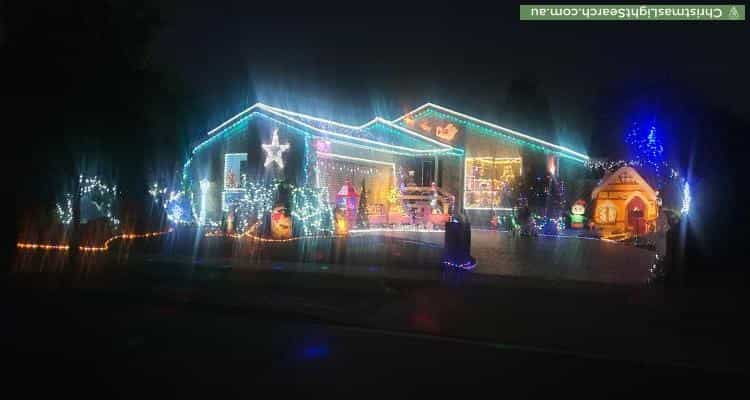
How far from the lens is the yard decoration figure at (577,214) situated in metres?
24.7

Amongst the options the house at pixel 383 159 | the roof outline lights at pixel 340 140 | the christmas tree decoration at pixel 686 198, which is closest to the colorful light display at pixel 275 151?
the house at pixel 383 159

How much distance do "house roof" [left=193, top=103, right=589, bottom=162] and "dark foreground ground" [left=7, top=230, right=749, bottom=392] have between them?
8.21 m

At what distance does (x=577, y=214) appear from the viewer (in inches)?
978

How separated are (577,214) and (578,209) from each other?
0.24 meters

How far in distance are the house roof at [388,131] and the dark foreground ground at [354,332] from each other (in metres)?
8.21

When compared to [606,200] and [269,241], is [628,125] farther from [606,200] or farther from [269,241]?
[606,200]

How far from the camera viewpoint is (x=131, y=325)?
342 inches

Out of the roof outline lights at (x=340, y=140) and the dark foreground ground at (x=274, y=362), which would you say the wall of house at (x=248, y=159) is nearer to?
the roof outline lights at (x=340, y=140)

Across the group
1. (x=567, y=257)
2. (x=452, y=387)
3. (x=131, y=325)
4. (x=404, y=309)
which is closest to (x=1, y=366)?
(x=131, y=325)

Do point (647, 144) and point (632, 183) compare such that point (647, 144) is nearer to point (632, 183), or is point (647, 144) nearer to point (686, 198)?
point (686, 198)

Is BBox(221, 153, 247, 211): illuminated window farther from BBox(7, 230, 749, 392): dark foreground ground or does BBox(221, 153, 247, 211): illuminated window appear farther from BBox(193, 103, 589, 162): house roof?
BBox(7, 230, 749, 392): dark foreground ground

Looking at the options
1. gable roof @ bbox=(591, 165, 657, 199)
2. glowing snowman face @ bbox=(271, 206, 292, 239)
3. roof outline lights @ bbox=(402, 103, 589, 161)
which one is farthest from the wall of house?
gable roof @ bbox=(591, 165, 657, 199)

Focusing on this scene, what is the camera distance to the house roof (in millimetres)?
20344

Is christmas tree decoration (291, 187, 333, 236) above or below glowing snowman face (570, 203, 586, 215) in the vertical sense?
below
